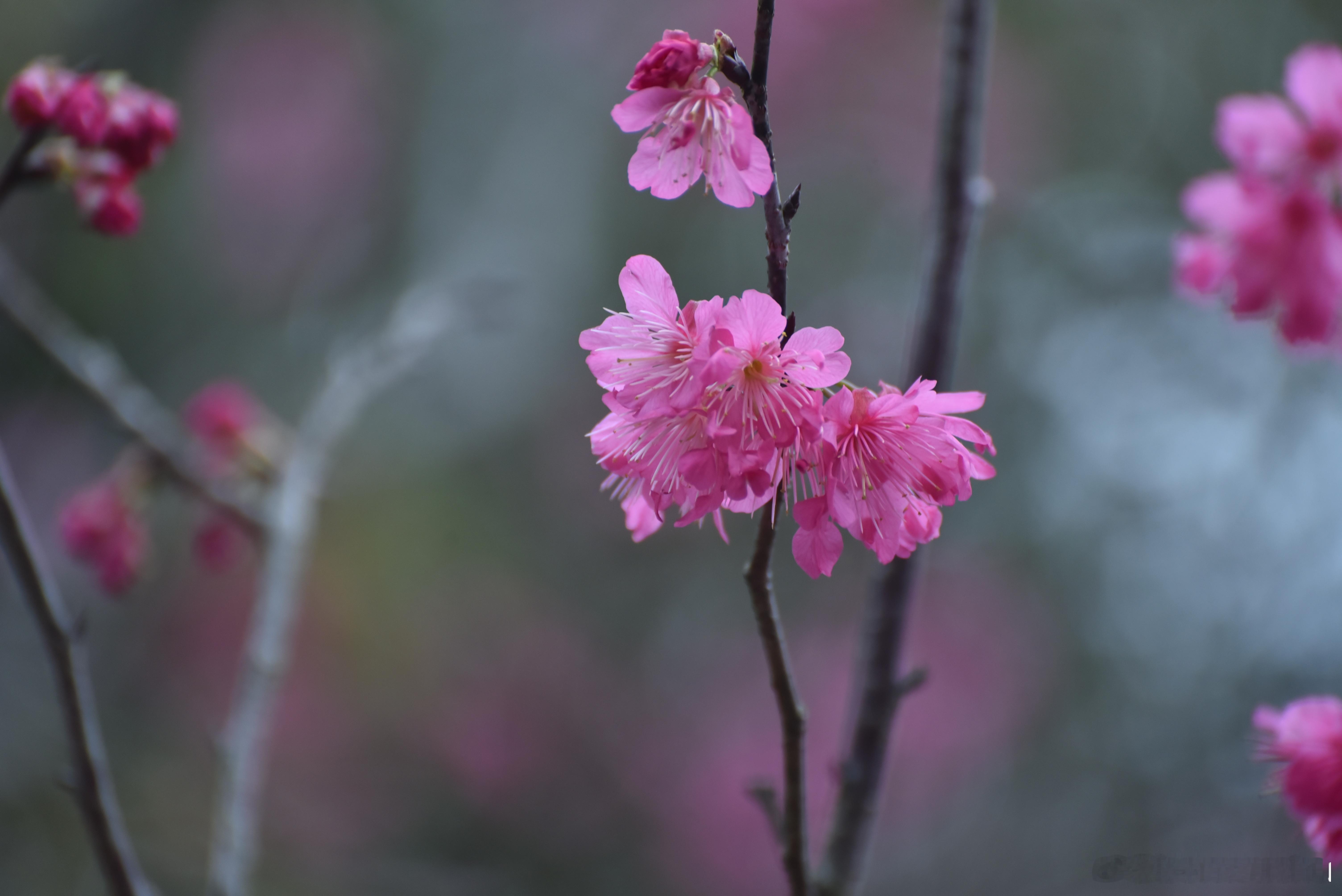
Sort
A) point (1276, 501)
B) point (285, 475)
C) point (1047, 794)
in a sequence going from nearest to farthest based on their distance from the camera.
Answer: point (285, 475) → point (1276, 501) → point (1047, 794)

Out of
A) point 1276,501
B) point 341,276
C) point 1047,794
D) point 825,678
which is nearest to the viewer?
point 1276,501

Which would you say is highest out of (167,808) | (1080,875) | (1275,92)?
(1275,92)

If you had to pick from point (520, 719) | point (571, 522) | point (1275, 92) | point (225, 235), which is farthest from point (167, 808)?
point (1275, 92)

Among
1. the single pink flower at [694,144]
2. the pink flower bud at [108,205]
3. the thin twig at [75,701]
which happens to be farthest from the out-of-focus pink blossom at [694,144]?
the pink flower bud at [108,205]

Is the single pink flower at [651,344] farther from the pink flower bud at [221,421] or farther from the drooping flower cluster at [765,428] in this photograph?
the pink flower bud at [221,421]

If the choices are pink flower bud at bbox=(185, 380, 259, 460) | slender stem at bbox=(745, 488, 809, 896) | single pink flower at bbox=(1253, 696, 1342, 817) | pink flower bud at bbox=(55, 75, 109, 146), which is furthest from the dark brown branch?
pink flower bud at bbox=(185, 380, 259, 460)

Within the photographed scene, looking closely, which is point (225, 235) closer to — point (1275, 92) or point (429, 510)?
point (429, 510)
